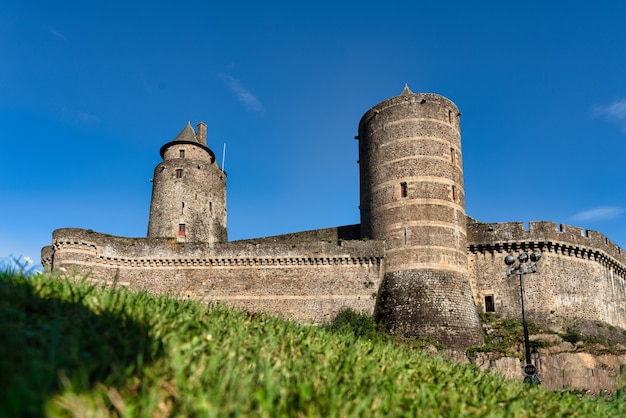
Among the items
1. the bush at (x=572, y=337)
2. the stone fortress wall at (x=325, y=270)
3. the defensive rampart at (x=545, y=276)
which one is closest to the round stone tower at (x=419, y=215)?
the stone fortress wall at (x=325, y=270)

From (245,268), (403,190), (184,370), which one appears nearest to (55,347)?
(184,370)

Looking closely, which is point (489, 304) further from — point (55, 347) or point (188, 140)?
point (55, 347)

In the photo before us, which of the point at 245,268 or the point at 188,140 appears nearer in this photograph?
the point at 245,268

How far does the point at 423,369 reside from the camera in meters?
8.88

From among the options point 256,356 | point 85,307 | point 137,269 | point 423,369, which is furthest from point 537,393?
point 137,269

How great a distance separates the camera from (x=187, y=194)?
36594 millimetres

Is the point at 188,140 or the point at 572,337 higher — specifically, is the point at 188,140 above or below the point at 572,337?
above

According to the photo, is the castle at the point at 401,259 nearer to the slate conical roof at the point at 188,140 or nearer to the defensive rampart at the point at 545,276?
the defensive rampart at the point at 545,276

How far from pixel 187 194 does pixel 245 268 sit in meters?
8.74

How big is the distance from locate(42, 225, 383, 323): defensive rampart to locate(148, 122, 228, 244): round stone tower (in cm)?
496

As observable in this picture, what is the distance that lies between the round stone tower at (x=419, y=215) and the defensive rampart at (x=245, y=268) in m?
1.50

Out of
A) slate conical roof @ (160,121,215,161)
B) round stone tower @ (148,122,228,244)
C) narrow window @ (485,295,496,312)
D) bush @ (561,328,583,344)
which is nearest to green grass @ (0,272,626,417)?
bush @ (561,328,583,344)

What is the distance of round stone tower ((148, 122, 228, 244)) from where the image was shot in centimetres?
3612

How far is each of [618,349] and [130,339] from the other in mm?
27750
